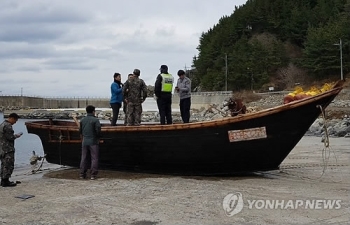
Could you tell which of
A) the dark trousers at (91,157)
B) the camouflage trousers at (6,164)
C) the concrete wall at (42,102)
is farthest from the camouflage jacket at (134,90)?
the concrete wall at (42,102)

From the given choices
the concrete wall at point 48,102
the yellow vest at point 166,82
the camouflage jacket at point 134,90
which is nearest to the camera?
the yellow vest at point 166,82

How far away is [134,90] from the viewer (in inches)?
501

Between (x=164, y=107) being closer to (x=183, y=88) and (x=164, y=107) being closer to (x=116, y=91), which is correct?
(x=183, y=88)

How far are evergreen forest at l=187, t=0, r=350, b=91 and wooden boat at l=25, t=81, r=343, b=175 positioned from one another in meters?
52.4

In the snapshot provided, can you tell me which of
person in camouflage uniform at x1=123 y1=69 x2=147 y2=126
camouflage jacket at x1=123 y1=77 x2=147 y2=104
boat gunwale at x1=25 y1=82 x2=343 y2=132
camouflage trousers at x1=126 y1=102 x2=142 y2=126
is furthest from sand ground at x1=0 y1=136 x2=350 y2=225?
camouflage jacket at x1=123 y1=77 x2=147 y2=104

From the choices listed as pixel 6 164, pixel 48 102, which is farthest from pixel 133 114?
pixel 48 102

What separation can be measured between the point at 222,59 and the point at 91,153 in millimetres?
73606

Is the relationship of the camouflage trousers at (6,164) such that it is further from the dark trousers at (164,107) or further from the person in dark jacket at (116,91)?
the dark trousers at (164,107)

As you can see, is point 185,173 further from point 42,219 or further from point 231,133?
point 42,219

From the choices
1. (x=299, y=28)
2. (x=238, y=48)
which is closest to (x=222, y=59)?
(x=238, y=48)

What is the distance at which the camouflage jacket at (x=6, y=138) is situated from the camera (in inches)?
424

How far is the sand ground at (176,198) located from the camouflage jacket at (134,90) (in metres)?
1.87

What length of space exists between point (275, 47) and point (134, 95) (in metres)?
66.3

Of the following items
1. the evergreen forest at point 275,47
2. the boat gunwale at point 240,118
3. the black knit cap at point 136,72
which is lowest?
the boat gunwale at point 240,118
